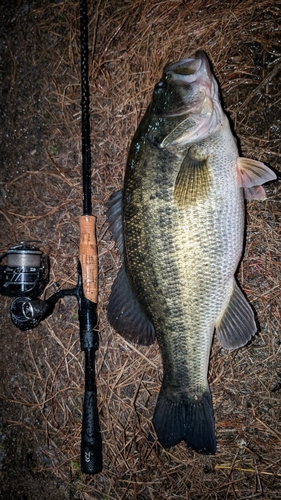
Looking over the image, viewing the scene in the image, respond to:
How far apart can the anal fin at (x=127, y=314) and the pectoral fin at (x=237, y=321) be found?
0.42 metres

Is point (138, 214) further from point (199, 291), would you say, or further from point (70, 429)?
point (70, 429)

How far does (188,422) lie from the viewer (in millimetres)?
2074

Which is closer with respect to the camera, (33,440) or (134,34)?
(134,34)

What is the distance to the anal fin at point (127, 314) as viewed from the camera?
2125 mm

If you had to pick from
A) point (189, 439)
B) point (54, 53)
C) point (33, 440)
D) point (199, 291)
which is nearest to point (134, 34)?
point (54, 53)

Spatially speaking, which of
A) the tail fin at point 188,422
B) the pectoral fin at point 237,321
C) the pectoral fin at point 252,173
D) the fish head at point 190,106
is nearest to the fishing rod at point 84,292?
the tail fin at point 188,422

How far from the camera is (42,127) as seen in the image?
2.82 m

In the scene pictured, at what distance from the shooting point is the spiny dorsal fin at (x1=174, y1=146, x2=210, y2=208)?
71.6 inches

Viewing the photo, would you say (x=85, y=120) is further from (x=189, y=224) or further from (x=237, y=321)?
(x=237, y=321)

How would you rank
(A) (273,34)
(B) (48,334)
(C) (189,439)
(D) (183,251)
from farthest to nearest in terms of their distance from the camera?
(B) (48,334) < (A) (273,34) < (C) (189,439) < (D) (183,251)

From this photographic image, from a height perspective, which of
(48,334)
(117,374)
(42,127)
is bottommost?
(117,374)

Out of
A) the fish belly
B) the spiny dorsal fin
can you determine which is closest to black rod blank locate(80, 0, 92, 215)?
the fish belly

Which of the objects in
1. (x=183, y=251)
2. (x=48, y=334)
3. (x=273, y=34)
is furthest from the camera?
(x=48, y=334)

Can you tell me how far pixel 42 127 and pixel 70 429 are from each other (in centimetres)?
220
